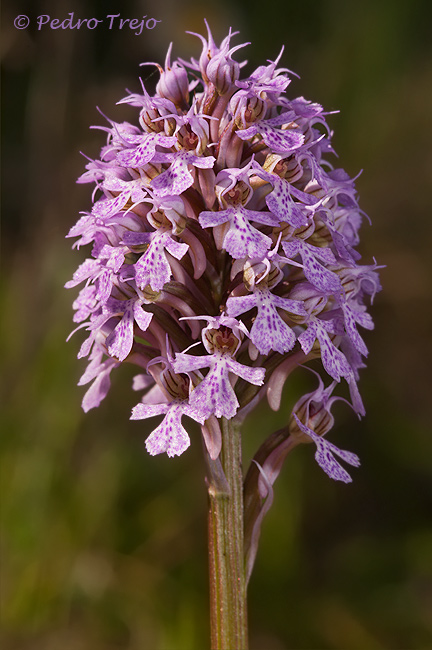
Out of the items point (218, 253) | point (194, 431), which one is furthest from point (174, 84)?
point (194, 431)

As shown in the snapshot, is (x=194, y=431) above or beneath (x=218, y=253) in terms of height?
beneath

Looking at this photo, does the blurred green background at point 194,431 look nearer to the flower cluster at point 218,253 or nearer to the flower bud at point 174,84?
the flower cluster at point 218,253

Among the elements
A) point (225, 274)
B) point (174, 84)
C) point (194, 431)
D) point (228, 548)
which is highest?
point (174, 84)

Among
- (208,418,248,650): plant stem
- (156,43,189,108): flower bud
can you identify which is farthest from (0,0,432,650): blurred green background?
(156,43,189,108): flower bud

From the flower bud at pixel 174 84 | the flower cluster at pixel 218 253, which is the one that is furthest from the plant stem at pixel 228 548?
the flower bud at pixel 174 84

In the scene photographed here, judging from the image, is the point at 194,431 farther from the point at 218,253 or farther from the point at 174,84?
the point at 174,84
